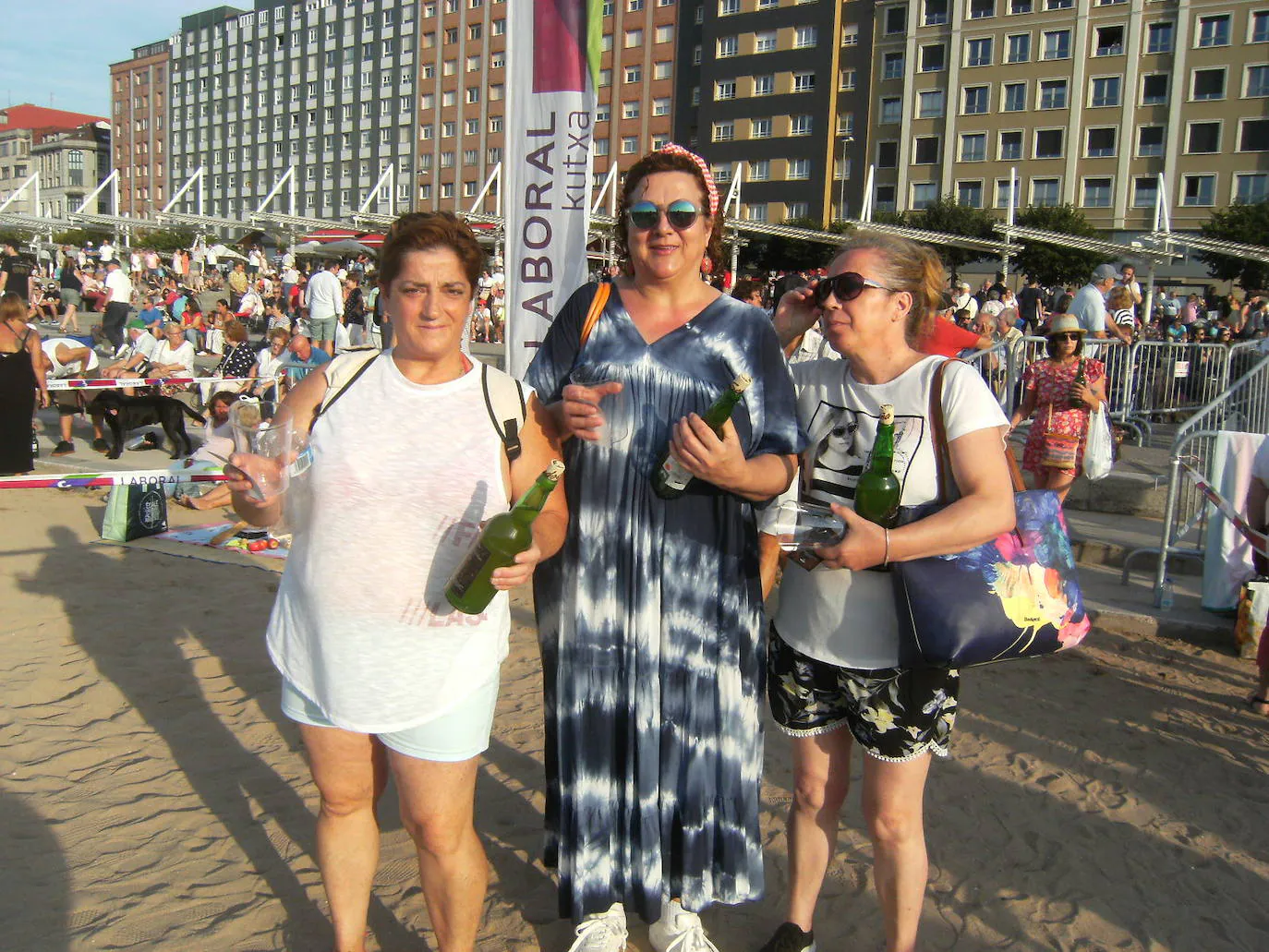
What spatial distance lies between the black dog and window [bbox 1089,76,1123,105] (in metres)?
56.9

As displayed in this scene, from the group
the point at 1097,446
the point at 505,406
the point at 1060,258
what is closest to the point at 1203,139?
the point at 1060,258

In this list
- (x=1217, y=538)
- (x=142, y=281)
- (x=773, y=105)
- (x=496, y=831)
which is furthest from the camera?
(x=773, y=105)

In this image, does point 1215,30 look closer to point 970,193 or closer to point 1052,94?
point 1052,94

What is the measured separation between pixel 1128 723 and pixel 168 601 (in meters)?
5.71

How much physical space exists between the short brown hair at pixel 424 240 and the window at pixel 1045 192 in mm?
59933

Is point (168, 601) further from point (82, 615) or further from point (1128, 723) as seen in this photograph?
point (1128, 723)

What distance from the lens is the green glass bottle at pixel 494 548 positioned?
2.06 metres

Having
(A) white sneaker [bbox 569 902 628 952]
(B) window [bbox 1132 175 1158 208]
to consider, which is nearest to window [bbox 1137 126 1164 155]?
(B) window [bbox 1132 175 1158 208]

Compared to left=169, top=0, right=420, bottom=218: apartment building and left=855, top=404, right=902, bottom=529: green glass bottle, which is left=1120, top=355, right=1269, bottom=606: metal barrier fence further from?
left=169, top=0, right=420, bottom=218: apartment building

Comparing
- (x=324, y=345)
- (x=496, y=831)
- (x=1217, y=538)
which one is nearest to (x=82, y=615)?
(x=496, y=831)

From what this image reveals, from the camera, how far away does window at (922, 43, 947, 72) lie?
57.6 m

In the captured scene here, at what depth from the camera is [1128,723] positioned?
4664 millimetres

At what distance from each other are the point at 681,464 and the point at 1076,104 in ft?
202

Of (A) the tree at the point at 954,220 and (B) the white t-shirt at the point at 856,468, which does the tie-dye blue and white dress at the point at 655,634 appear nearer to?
(B) the white t-shirt at the point at 856,468
